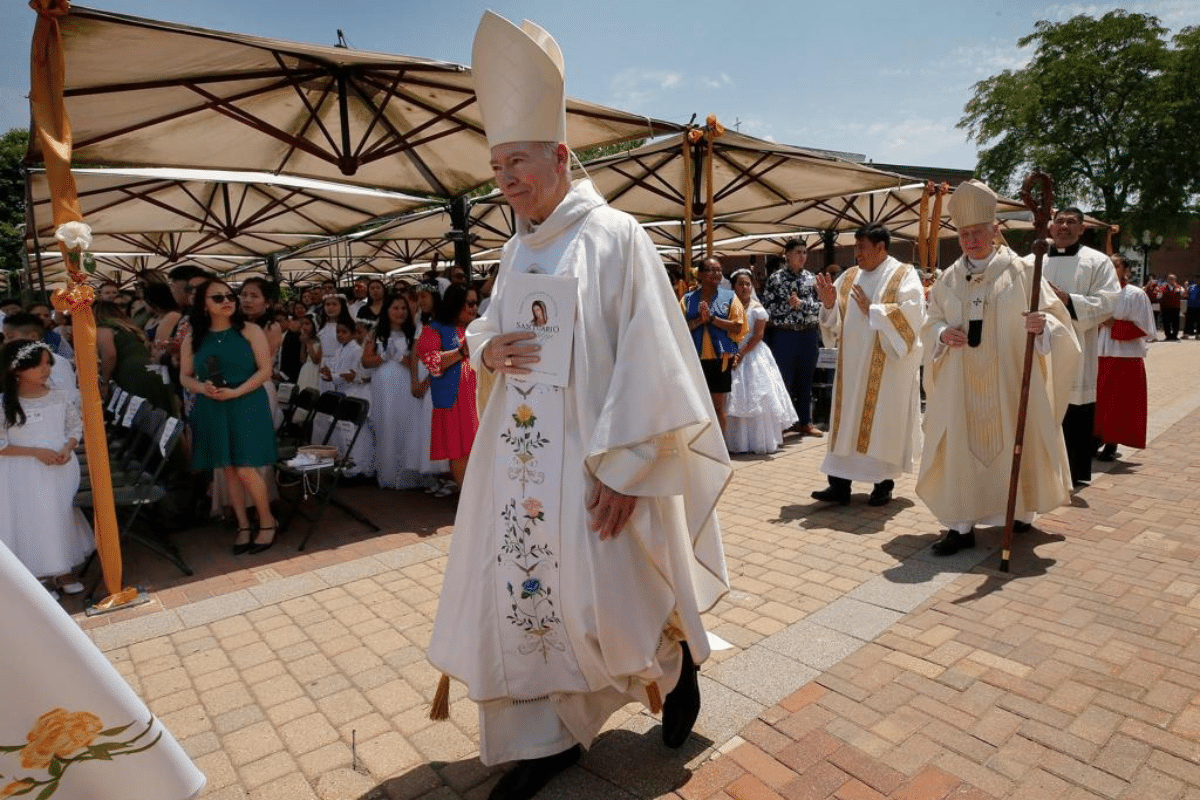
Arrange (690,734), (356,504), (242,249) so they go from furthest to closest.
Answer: (242,249) < (356,504) < (690,734)

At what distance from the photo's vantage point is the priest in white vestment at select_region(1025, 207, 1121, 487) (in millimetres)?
5777

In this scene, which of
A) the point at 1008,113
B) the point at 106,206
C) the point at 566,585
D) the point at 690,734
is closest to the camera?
the point at 566,585

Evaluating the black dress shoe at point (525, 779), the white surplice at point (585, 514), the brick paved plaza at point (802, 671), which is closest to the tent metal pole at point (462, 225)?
the brick paved plaza at point (802, 671)

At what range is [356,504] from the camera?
20.7 ft

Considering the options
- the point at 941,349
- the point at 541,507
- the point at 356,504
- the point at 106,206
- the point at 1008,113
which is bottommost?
the point at 356,504

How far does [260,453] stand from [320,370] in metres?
2.59

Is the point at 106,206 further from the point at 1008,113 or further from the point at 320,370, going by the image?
the point at 1008,113

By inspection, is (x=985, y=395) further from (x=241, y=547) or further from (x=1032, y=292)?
(x=241, y=547)

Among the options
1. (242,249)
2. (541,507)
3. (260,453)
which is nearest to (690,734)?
(541,507)

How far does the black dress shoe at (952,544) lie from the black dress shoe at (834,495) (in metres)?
1.17

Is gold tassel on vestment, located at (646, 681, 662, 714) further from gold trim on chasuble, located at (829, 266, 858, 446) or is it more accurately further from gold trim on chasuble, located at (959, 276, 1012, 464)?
gold trim on chasuble, located at (829, 266, 858, 446)

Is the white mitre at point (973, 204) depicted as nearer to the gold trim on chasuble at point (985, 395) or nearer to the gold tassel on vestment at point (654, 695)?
the gold trim on chasuble at point (985, 395)

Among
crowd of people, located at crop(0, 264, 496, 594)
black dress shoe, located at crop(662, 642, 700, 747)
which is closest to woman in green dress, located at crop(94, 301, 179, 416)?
crowd of people, located at crop(0, 264, 496, 594)

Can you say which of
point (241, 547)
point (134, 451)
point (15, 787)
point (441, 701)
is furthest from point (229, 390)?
point (15, 787)
